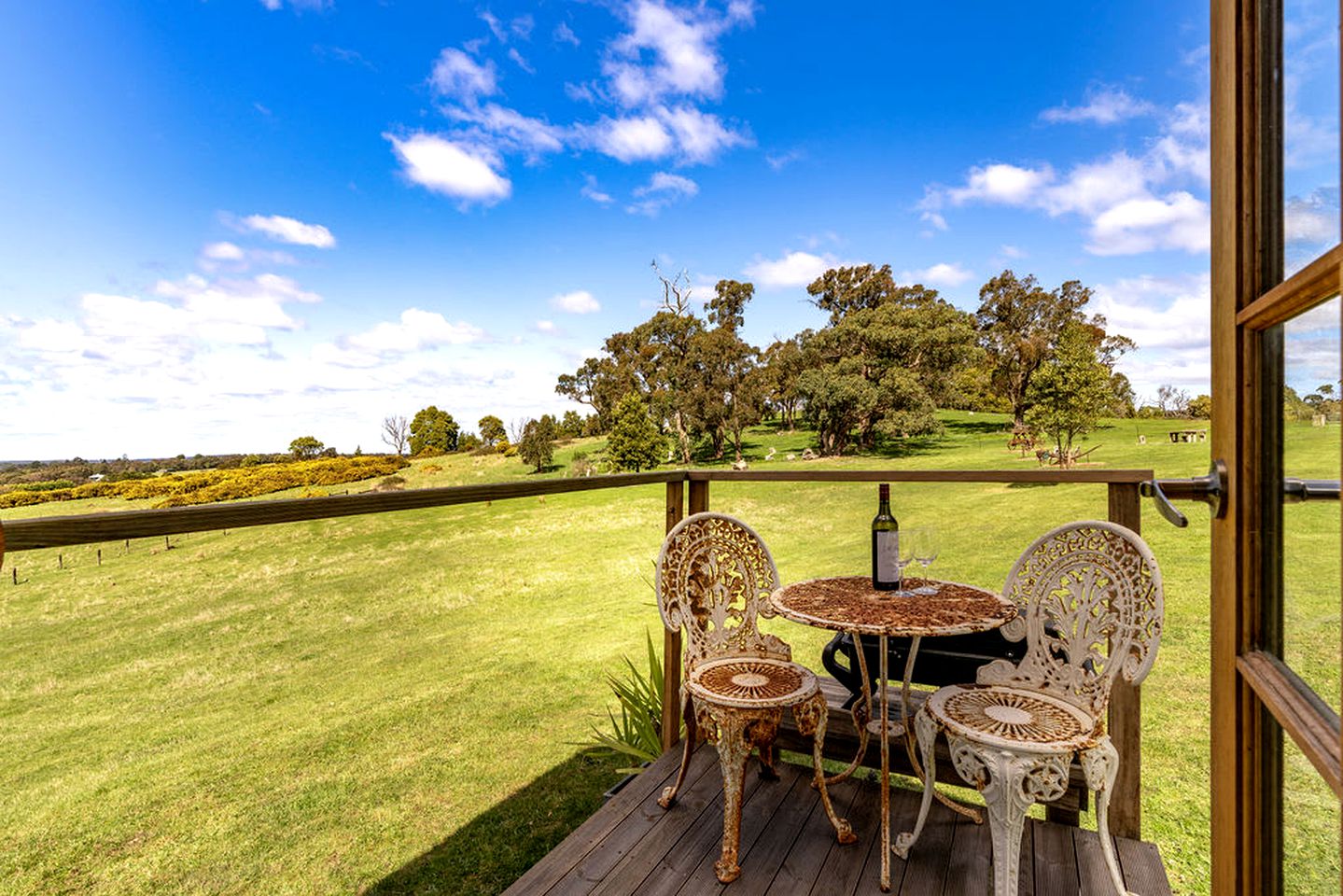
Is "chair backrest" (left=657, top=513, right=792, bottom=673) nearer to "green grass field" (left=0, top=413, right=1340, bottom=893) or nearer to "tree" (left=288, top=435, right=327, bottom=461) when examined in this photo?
"green grass field" (left=0, top=413, right=1340, bottom=893)

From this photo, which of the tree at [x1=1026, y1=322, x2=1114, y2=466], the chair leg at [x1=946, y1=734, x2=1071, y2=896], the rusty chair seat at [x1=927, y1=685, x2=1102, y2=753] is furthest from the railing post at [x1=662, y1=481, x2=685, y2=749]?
the tree at [x1=1026, y1=322, x2=1114, y2=466]

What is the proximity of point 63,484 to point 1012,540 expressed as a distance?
50.6 ft

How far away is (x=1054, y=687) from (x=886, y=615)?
62 centimetres

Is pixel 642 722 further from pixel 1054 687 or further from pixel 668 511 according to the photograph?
pixel 1054 687

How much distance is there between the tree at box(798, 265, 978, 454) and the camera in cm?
1978

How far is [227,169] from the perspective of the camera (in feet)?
82.1

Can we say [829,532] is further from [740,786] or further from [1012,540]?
[740,786]

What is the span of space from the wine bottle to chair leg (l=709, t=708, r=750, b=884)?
0.60 meters

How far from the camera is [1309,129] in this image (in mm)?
608

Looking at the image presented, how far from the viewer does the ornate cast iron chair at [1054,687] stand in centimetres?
151

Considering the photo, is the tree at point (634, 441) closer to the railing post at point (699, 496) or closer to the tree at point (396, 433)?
the tree at point (396, 433)

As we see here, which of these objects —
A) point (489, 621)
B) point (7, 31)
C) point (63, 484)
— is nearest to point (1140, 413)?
point (489, 621)

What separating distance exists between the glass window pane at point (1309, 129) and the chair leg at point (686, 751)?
6.14 feet

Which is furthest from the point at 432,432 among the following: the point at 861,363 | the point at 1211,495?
the point at 1211,495
